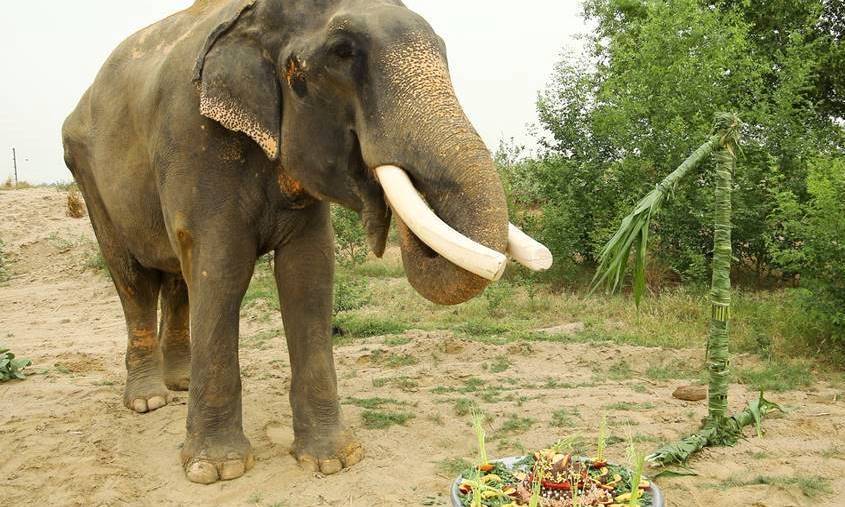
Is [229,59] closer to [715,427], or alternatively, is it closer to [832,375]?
[715,427]

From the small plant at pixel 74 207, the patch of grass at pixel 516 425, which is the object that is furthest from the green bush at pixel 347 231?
the small plant at pixel 74 207

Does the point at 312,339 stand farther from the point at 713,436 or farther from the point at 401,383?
the point at 713,436

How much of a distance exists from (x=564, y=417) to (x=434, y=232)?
2.60m

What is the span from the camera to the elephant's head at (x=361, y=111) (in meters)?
3.08

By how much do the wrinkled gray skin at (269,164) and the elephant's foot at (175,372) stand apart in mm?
496

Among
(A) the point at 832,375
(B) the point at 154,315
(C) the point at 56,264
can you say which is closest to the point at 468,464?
(B) the point at 154,315

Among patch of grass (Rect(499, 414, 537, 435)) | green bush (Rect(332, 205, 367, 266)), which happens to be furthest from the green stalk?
green bush (Rect(332, 205, 367, 266))

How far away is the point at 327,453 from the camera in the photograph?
4.42m

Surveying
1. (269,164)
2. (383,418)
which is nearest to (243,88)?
(269,164)

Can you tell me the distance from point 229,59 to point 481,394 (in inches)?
118

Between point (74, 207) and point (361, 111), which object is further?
point (74, 207)

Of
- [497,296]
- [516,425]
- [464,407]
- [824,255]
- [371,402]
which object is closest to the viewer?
[516,425]

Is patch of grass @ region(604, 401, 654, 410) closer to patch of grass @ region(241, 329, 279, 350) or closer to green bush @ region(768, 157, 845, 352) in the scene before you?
green bush @ region(768, 157, 845, 352)

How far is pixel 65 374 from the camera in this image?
6.70 meters
